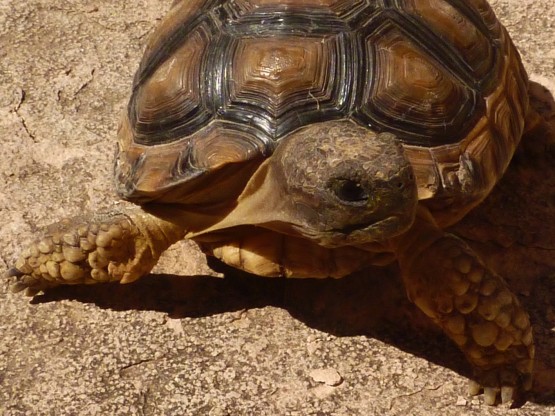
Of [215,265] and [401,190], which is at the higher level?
[401,190]

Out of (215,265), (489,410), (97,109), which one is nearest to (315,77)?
(215,265)

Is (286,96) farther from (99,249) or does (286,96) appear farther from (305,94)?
(99,249)

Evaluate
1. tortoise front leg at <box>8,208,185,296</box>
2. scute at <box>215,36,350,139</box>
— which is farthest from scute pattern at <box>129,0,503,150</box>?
tortoise front leg at <box>8,208,185,296</box>

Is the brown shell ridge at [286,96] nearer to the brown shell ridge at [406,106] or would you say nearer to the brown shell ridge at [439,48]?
the brown shell ridge at [406,106]

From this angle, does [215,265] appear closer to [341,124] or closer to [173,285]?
[173,285]

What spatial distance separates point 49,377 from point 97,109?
1411mm

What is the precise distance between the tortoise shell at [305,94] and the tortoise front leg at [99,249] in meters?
0.12

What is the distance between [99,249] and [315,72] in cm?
91

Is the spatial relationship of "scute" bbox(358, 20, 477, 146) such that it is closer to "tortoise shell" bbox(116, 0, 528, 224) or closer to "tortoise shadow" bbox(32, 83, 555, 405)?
"tortoise shell" bbox(116, 0, 528, 224)

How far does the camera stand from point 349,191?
2273mm

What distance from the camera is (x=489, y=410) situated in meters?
2.67

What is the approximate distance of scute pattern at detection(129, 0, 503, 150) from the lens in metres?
2.59

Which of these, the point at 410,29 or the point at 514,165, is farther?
the point at 514,165

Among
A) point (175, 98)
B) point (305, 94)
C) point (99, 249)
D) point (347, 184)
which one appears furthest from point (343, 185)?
point (99, 249)
